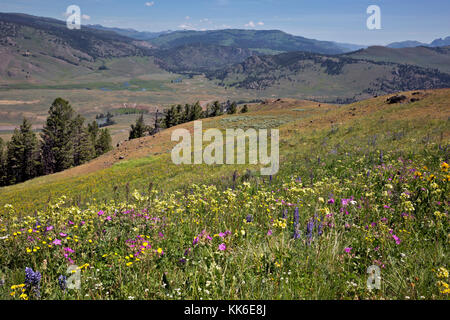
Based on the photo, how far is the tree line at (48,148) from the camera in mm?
54091

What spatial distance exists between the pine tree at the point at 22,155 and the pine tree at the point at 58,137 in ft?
6.97

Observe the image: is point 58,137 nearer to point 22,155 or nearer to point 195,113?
point 22,155

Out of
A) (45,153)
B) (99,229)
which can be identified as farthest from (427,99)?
(45,153)

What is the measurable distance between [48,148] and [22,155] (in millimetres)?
4673

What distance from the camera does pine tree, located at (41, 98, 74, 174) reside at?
177ft

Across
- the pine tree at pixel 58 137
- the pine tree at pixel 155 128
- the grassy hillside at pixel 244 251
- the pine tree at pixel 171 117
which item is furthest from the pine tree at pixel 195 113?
the grassy hillside at pixel 244 251

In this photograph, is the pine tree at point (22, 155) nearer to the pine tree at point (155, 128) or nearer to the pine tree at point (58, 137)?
the pine tree at point (58, 137)

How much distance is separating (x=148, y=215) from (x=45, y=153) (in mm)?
64721

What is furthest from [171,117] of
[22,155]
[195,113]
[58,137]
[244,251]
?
[244,251]

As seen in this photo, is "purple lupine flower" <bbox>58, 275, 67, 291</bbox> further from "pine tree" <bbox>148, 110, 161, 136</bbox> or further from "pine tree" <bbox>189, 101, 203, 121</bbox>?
"pine tree" <bbox>189, 101, 203, 121</bbox>

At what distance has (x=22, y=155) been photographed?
55.2 metres

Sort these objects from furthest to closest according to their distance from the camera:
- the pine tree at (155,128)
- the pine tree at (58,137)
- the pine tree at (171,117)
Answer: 1. the pine tree at (171,117)
2. the pine tree at (155,128)
3. the pine tree at (58,137)

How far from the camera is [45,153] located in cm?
5859

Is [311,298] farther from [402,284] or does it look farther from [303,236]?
[303,236]
